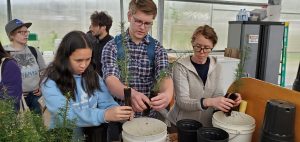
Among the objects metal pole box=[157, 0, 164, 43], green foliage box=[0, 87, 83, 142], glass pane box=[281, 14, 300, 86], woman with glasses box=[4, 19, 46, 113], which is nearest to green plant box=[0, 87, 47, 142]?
green foliage box=[0, 87, 83, 142]

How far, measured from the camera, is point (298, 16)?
564 cm

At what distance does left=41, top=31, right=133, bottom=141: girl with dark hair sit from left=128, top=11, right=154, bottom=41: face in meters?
0.23

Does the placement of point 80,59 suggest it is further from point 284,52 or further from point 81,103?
point 284,52

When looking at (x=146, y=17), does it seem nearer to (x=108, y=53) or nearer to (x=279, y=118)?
(x=108, y=53)

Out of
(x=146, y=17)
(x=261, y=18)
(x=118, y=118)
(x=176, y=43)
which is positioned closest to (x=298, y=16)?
(x=261, y=18)

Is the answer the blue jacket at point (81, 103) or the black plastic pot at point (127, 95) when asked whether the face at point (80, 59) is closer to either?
the blue jacket at point (81, 103)

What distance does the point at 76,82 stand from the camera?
126cm

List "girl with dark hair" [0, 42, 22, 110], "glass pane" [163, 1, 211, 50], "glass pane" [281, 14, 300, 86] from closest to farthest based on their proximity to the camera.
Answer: "girl with dark hair" [0, 42, 22, 110]
"glass pane" [163, 1, 211, 50]
"glass pane" [281, 14, 300, 86]

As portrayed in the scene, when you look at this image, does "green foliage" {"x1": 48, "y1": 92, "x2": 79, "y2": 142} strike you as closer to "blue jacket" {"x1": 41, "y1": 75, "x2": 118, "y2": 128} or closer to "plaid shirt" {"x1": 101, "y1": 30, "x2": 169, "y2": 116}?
"blue jacket" {"x1": 41, "y1": 75, "x2": 118, "y2": 128}

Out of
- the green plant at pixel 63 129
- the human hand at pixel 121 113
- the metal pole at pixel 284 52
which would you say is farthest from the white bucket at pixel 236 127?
the metal pole at pixel 284 52

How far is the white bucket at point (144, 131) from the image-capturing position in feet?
2.84

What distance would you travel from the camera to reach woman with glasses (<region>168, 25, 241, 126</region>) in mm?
1498

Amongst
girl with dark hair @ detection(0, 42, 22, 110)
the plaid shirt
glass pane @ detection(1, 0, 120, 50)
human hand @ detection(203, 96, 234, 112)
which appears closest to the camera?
human hand @ detection(203, 96, 234, 112)

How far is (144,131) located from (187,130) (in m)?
0.16
